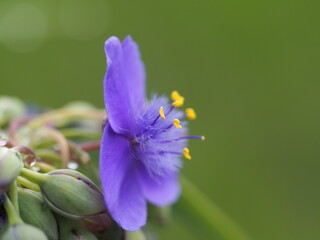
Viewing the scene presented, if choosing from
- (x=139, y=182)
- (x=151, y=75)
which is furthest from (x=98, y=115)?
(x=151, y=75)

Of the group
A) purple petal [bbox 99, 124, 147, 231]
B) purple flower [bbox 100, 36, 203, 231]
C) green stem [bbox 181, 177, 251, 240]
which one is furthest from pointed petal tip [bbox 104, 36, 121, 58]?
green stem [bbox 181, 177, 251, 240]

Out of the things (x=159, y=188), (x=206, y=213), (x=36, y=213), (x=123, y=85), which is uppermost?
(x=123, y=85)

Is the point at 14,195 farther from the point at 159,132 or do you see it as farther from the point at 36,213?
the point at 159,132

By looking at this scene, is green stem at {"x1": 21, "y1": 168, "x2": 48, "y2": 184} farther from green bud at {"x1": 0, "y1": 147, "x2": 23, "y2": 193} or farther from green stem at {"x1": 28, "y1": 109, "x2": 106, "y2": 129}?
green stem at {"x1": 28, "y1": 109, "x2": 106, "y2": 129}

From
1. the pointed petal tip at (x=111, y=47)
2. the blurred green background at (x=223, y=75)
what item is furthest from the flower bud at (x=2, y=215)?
the blurred green background at (x=223, y=75)

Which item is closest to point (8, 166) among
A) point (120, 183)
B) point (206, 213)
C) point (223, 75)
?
point (120, 183)

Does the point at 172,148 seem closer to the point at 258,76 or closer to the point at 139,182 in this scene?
the point at 139,182

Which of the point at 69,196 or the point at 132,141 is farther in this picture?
the point at 132,141
